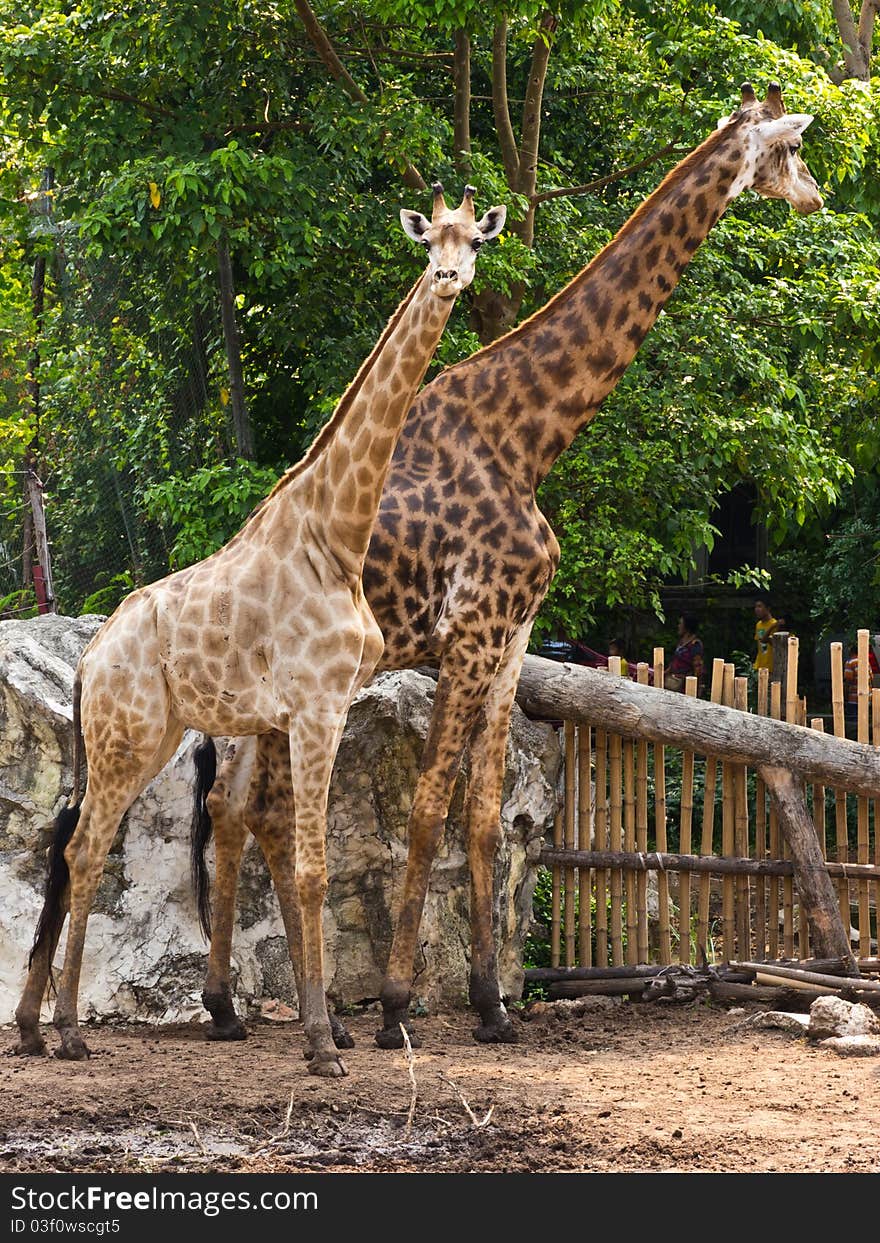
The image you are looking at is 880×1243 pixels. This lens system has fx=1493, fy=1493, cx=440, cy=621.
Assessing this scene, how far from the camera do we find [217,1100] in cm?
509

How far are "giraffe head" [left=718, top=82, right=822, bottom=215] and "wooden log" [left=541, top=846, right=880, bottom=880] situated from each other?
314 cm

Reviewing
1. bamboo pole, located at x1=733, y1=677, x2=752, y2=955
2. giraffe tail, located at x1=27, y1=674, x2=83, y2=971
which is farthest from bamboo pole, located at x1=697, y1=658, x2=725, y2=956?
giraffe tail, located at x1=27, y1=674, x2=83, y2=971

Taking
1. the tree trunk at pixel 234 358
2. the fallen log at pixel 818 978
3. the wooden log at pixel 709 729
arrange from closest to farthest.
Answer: the fallen log at pixel 818 978, the wooden log at pixel 709 729, the tree trunk at pixel 234 358

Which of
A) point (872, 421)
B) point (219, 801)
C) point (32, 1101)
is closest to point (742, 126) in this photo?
point (219, 801)

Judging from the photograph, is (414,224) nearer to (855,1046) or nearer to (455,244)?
(455,244)

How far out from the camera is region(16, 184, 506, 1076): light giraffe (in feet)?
17.9

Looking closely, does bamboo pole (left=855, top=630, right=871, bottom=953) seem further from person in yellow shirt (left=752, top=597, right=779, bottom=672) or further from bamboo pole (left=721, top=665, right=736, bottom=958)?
person in yellow shirt (left=752, top=597, right=779, bottom=672)

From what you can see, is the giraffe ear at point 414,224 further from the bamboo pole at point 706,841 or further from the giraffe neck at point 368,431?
the bamboo pole at point 706,841

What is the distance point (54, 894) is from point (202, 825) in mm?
823

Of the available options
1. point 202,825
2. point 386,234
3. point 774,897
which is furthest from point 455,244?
point 774,897

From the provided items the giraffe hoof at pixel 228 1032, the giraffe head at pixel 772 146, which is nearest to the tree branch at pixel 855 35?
the giraffe head at pixel 772 146

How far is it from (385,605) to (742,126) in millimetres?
2563

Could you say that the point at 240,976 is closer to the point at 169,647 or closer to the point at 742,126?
the point at 169,647

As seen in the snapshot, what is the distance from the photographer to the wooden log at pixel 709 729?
7305 millimetres
